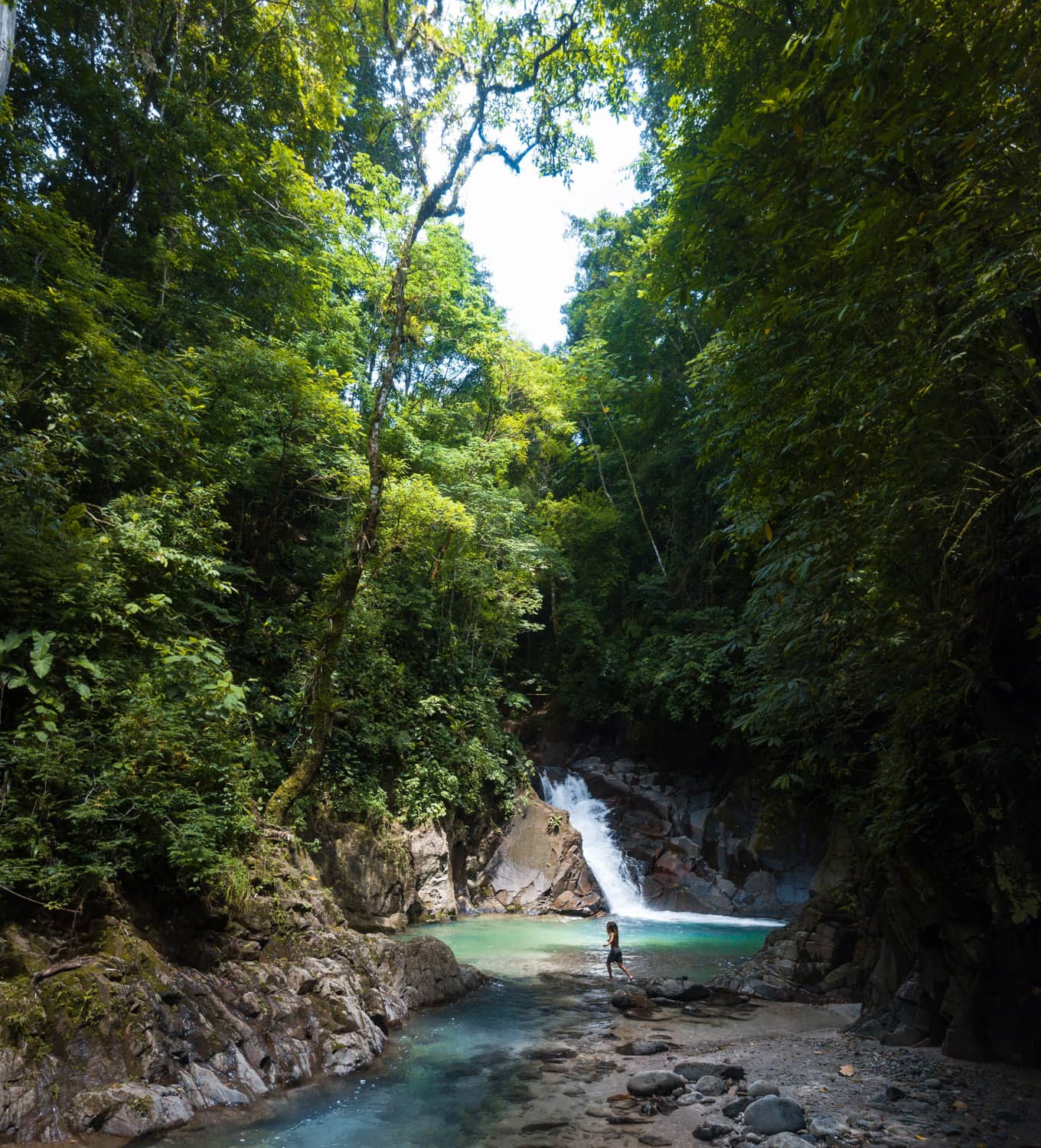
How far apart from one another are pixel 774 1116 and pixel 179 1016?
4.60 m

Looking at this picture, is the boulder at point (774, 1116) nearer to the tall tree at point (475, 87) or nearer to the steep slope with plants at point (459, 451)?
the steep slope with plants at point (459, 451)

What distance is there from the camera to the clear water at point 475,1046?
4934mm

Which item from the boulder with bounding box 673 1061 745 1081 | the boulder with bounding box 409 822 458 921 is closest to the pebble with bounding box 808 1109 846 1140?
the boulder with bounding box 673 1061 745 1081

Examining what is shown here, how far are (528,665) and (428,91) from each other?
55.8 feet

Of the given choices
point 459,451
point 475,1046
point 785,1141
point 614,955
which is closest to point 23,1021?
point 475,1046

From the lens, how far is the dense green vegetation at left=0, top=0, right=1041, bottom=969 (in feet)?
13.9

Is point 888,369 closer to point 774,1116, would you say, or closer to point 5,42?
point 774,1116

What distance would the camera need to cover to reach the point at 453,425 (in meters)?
20.3

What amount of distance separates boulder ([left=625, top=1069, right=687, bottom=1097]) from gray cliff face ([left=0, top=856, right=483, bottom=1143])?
2.45m

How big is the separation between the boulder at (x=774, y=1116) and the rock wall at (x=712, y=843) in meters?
10.5

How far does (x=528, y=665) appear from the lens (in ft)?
79.6

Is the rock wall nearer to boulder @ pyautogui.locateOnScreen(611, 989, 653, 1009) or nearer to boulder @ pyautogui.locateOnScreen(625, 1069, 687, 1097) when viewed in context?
boulder @ pyautogui.locateOnScreen(611, 989, 653, 1009)

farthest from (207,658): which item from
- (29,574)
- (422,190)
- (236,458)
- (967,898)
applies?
(422,190)

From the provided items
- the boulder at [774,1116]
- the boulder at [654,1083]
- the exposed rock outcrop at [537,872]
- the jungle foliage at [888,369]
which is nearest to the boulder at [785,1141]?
the boulder at [774,1116]
